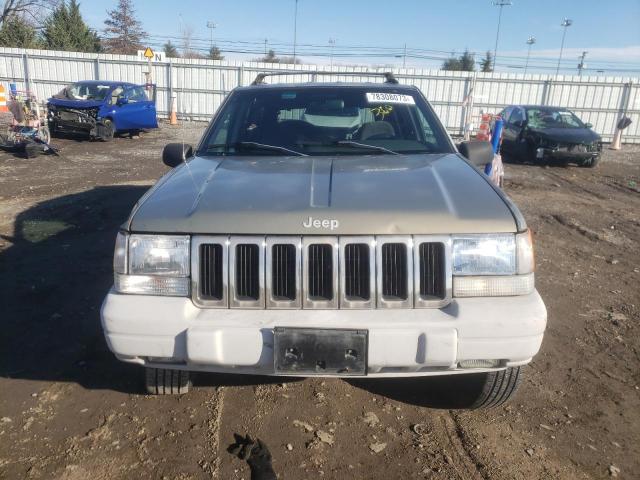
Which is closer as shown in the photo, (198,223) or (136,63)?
(198,223)

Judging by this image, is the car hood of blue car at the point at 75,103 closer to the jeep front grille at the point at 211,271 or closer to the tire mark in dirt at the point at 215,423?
the tire mark in dirt at the point at 215,423

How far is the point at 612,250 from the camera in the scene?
20.4 ft

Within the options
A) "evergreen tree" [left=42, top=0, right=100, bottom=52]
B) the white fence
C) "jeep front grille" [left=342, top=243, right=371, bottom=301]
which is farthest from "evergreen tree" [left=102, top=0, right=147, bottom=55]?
"jeep front grille" [left=342, top=243, right=371, bottom=301]

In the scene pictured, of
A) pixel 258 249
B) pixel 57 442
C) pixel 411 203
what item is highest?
pixel 411 203

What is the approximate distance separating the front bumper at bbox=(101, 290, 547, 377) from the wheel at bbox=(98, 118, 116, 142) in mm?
13649

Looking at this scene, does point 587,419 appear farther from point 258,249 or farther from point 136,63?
point 136,63

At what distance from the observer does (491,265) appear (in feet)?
7.89

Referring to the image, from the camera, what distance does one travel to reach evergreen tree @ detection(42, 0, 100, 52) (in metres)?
40.7

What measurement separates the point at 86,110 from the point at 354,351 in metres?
14.5

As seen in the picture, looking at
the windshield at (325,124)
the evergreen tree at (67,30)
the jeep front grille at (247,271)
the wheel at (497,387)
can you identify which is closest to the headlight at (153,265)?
the jeep front grille at (247,271)

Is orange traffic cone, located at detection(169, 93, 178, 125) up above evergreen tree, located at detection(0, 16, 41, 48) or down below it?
below

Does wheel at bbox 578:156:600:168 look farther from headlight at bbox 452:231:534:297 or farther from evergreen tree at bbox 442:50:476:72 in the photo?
evergreen tree at bbox 442:50:476:72

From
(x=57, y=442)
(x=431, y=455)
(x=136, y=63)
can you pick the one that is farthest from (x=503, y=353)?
(x=136, y=63)

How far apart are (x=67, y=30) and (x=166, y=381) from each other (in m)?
47.0
